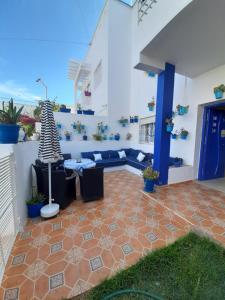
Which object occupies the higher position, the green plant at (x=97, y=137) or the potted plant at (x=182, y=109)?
the potted plant at (x=182, y=109)

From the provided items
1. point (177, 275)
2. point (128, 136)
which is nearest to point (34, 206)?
point (177, 275)

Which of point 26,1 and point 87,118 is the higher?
point 26,1

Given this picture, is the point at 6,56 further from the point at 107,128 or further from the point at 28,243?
the point at 28,243

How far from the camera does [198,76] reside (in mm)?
4105

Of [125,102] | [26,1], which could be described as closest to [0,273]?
[125,102]

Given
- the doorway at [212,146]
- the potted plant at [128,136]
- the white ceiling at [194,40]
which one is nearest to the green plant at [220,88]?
the white ceiling at [194,40]

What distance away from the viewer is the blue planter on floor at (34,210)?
258cm

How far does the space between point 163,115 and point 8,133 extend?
10.9 ft

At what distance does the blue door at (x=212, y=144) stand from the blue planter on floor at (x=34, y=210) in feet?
15.0

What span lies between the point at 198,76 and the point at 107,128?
3.86m

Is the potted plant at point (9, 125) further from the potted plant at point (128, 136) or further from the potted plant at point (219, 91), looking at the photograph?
the potted plant at point (128, 136)

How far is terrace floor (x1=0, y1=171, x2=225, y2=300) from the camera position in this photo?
148cm

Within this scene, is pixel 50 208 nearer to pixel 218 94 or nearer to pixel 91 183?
pixel 91 183

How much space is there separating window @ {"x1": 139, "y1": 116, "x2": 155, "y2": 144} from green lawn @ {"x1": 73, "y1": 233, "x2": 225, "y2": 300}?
4.51m
